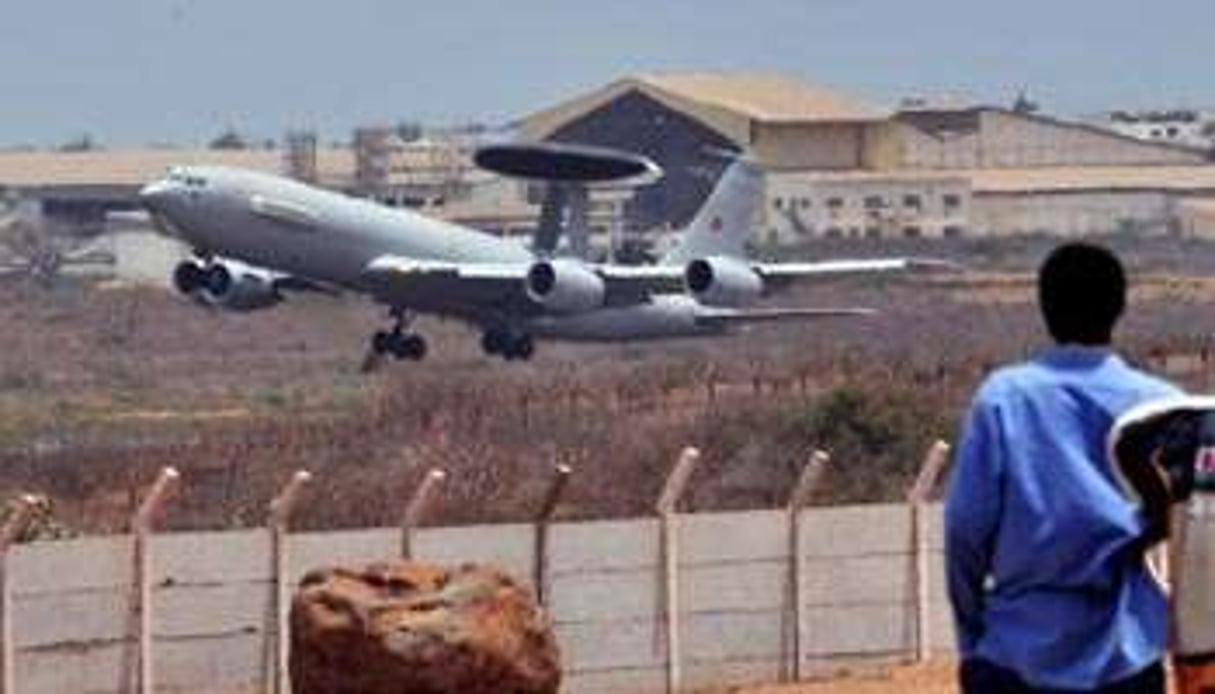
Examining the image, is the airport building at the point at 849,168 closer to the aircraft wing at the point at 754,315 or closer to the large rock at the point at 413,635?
the aircraft wing at the point at 754,315

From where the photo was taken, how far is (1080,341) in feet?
33.3

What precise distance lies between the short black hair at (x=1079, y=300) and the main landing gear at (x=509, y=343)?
6614cm

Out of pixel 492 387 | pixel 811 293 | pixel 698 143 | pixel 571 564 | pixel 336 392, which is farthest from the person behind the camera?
pixel 698 143

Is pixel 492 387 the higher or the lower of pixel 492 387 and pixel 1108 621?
the lower

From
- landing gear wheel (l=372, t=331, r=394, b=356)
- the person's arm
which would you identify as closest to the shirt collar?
the person's arm

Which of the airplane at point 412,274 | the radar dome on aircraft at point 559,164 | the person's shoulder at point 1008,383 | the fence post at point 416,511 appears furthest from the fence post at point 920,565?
the radar dome on aircraft at point 559,164

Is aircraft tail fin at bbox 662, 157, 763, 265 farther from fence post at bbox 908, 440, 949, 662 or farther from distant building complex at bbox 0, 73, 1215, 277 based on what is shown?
fence post at bbox 908, 440, 949, 662

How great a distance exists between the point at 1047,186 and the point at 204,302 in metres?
90.9

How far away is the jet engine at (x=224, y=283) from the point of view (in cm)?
7250

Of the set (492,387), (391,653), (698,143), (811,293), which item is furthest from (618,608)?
(698,143)

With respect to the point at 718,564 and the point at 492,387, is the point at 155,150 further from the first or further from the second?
the point at 718,564

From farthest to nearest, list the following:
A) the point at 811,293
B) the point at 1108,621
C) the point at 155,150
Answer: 1. the point at 155,150
2. the point at 811,293
3. the point at 1108,621

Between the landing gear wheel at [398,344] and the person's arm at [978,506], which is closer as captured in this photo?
the person's arm at [978,506]

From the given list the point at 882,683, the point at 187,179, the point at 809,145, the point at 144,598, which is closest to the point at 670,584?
the point at 882,683
